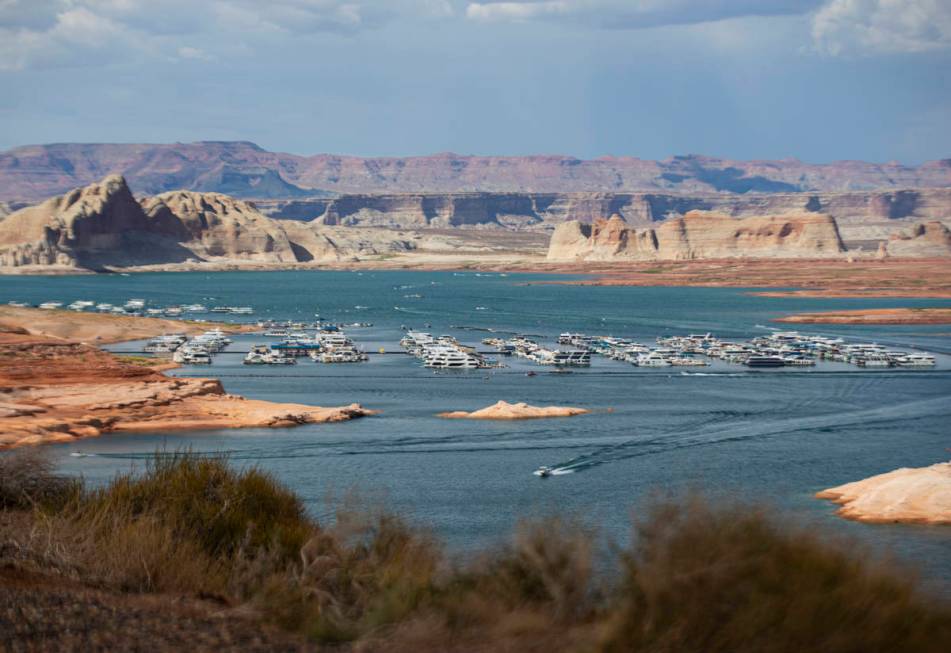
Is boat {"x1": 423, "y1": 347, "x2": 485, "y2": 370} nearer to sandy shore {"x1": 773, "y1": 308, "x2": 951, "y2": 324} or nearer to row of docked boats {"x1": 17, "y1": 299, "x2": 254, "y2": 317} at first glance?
row of docked boats {"x1": 17, "y1": 299, "x2": 254, "y2": 317}

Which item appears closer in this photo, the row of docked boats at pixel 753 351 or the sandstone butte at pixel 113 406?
the sandstone butte at pixel 113 406

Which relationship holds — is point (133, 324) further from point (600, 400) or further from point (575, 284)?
point (575, 284)

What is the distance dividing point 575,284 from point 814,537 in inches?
7253

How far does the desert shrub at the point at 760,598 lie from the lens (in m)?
11.1

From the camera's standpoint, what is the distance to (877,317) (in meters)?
119

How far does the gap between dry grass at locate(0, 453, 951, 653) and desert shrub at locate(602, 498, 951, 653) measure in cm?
2

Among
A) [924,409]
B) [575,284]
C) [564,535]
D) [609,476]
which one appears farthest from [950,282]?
[564,535]

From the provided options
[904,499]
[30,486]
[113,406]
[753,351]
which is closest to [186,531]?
[30,486]

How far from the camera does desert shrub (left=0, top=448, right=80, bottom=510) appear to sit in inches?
722

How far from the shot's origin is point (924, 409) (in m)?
57.1

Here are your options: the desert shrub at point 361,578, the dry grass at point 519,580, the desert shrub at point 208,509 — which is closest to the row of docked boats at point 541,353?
the desert shrub at point 208,509

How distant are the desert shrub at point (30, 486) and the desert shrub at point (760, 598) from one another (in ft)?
33.6

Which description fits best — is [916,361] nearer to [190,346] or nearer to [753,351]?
[753,351]

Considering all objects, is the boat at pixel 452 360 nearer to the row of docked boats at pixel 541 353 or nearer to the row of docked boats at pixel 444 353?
the row of docked boats at pixel 444 353
